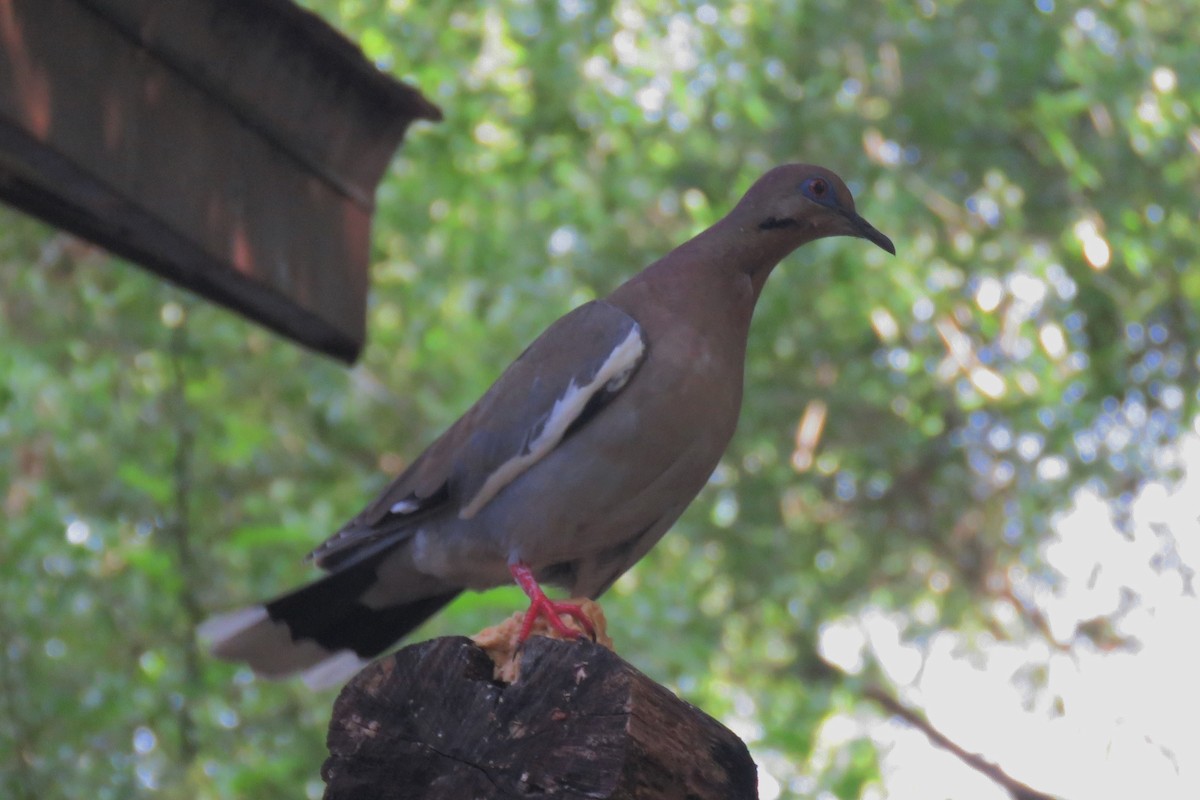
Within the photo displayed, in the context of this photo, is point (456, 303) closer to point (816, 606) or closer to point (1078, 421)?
point (816, 606)

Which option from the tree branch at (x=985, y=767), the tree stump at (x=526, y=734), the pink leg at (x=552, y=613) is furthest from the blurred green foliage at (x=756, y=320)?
the tree stump at (x=526, y=734)

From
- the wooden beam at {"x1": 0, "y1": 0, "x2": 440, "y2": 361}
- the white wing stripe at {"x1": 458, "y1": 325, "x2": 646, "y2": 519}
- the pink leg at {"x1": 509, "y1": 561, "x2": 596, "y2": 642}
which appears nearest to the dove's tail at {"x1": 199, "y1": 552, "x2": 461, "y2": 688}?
the white wing stripe at {"x1": 458, "y1": 325, "x2": 646, "y2": 519}

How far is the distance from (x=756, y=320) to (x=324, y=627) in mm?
4423

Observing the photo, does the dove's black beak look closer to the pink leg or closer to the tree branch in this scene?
the pink leg

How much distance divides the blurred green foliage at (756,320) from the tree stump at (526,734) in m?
3.81

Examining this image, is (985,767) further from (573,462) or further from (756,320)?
(756,320)

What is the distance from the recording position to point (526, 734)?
150cm

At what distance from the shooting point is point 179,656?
533cm

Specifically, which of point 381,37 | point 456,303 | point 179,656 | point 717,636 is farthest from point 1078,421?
point 179,656

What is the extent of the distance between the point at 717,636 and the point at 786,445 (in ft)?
4.51

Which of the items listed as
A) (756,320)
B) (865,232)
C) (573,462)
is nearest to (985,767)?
(573,462)

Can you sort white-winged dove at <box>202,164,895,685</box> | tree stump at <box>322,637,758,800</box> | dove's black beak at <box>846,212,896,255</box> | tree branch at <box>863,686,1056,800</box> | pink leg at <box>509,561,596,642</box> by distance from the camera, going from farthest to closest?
dove's black beak at <box>846,212,896,255</box>
white-winged dove at <box>202,164,895,685</box>
pink leg at <box>509,561,596,642</box>
tree branch at <box>863,686,1056,800</box>
tree stump at <box>322,637,758,800</box>

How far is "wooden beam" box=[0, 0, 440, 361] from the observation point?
2201 mm

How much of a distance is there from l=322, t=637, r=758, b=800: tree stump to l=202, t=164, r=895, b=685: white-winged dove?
86 cm
